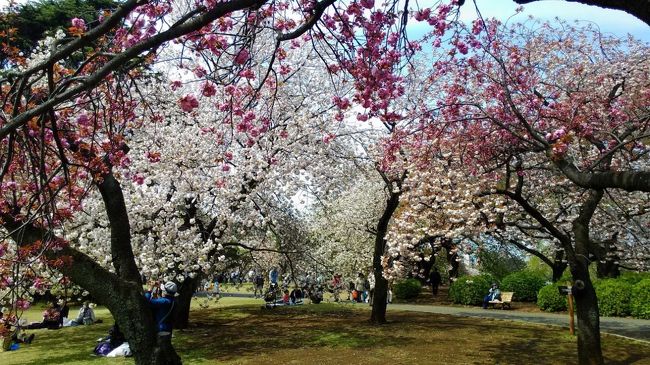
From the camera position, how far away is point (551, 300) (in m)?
18.2

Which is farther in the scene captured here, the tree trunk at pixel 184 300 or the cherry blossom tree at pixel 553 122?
the tree trunk at pixel 184 300

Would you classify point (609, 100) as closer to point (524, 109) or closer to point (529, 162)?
point (524, 109)

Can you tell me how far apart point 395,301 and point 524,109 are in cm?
1626

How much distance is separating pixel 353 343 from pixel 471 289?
1202cm

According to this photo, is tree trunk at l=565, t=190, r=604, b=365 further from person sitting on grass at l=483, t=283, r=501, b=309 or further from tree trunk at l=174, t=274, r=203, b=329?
person sitting on grass at l=483, t=283, r=501, b=309

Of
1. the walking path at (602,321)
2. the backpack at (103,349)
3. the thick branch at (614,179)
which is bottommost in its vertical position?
the backpack at (103,349)

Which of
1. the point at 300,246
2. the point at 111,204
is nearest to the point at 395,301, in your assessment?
the point at 300,246

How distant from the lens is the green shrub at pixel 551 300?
17891 millimetres

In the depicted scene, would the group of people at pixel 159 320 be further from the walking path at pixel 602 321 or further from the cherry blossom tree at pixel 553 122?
the walking path at pixel 602 321

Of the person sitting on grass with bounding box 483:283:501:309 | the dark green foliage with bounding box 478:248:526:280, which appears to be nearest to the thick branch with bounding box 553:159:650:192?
the person sitting on grass with bounding box 483:283:501:309

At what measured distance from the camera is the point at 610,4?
3.44 metres

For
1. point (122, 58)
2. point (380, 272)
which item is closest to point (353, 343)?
point (380, 272)

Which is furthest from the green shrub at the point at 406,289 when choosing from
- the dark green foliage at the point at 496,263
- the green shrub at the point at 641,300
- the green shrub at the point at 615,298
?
the green shrub at the point at 641,300

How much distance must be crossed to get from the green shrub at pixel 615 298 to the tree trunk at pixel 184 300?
1339 cm
